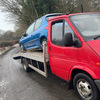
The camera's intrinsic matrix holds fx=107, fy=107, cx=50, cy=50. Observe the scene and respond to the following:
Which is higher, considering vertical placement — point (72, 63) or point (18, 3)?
point (18, 3)

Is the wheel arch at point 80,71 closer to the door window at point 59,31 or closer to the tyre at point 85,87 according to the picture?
the tyre at point 85,87

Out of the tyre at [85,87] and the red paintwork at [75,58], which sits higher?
the red paintwork at [75,58]

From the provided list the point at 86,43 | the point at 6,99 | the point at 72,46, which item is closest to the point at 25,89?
the point at 6,99

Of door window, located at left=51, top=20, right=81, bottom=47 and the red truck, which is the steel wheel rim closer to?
the red truck

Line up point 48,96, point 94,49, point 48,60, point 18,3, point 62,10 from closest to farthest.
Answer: point 94,49
point 48,96
point 48,60
point 62,10
point 18,3

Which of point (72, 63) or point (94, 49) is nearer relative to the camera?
point (94, 49)

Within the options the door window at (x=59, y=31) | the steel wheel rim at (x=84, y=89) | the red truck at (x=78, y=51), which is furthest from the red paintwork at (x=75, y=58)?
the steel wheel rim at (x=84, y=89)

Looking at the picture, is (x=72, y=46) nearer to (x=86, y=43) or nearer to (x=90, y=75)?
(x=86, y=43)

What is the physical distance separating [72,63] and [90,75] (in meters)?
0.48

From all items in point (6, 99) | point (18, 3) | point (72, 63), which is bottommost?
point (6, 99)

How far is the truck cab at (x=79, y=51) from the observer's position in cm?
210

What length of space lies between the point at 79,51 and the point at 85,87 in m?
0.81

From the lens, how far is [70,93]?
3.07m

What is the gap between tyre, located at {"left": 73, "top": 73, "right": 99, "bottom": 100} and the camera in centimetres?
217
